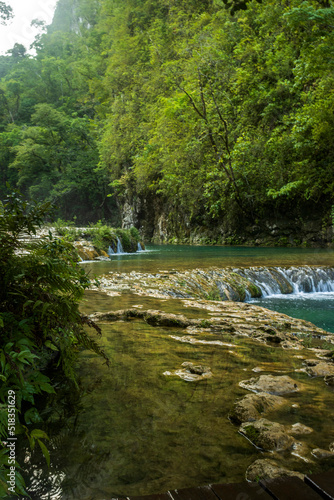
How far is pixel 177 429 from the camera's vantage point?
87.7 inches

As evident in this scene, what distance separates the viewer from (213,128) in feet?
67.2

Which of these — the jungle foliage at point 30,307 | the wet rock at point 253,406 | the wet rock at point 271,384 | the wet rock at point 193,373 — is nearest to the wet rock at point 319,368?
the wet rock at point 271,384

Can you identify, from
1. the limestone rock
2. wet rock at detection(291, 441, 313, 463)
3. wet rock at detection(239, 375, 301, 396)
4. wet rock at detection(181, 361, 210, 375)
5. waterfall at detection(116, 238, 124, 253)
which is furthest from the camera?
waterfall at detection(116, 238, 124, 253)

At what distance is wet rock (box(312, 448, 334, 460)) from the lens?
1960 millimetres

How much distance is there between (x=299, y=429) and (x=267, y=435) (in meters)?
0.29

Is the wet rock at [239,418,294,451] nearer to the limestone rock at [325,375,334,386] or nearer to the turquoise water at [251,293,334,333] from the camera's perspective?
the limestone rock at [325,375,334,386]

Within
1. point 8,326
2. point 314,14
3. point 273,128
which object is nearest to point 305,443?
point 8,326

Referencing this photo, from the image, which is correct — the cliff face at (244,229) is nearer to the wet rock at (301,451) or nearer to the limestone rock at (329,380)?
the limestone rock at (329,380)

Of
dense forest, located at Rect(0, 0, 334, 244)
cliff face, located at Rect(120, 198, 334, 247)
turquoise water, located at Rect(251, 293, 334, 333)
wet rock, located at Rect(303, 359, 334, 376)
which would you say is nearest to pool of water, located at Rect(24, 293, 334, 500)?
wet rock, located at Rect(303, 359, 334, 376)

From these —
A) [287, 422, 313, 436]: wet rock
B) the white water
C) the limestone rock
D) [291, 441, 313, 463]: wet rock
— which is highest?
[291, 441, 313, 463]: wet rock

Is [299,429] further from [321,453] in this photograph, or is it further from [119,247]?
[119,247]

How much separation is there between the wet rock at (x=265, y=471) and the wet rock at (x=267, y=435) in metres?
0.22

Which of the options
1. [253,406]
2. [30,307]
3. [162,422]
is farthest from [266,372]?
[30,307]

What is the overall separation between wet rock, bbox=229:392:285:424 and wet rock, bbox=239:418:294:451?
0.07 meters
